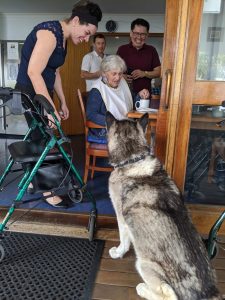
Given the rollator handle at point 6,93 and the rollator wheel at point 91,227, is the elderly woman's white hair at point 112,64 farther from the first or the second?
the rollator wheel at point 91,227

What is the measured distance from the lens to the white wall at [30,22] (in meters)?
5.52

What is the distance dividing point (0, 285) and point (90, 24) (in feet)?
5.57

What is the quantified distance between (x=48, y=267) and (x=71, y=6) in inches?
195

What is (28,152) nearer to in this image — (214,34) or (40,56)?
(40,56)

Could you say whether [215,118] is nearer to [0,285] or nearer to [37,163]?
[37,163]

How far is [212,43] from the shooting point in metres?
1.66

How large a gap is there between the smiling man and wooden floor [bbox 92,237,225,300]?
1877 millimetres

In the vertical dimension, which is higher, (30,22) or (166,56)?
(30,22)

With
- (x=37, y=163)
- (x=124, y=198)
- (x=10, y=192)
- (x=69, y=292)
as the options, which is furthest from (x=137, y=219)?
(x=10, y=192)

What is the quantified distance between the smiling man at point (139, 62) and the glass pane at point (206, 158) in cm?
131

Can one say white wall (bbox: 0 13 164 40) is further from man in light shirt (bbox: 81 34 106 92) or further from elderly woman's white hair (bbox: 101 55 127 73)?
elderly woman's white hair (bbox: 101 55 127 73)

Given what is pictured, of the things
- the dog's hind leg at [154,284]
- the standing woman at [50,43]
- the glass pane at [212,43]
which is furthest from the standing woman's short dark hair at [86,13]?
the dog's hind leg at [154,284]

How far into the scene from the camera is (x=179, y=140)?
1786 mm

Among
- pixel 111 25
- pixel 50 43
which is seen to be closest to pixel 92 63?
pixel 50 43
